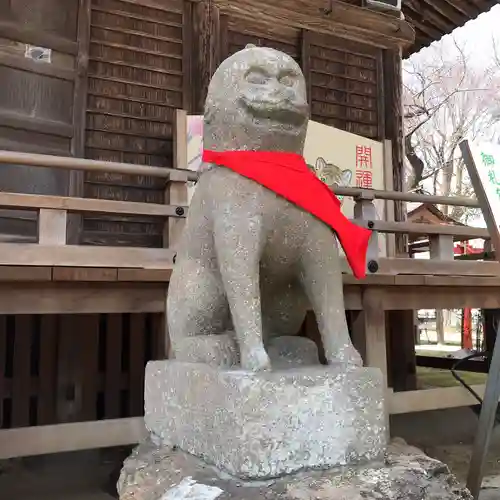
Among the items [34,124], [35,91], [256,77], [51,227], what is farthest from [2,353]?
[256,77]

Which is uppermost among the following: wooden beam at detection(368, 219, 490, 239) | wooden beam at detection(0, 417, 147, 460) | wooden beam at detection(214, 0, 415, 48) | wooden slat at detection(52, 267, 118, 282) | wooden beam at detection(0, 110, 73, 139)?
wooden beam at detection(214, 0, 415, 48)

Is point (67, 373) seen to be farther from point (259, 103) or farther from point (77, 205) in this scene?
point (259, 103)

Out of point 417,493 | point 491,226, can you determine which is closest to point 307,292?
point 417,493

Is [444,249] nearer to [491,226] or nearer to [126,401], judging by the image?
[491,226]

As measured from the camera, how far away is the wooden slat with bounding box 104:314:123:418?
522cm

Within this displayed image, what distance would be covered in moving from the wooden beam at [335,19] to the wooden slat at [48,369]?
355 cm

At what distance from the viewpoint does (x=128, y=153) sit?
5312 mm

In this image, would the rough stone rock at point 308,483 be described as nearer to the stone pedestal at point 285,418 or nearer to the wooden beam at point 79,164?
the stone pedestal at point 285,418

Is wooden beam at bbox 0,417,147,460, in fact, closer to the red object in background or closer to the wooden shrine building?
the wooden shrine building

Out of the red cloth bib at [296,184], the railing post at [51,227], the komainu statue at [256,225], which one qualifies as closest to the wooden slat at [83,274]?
the railing post at [51,227]

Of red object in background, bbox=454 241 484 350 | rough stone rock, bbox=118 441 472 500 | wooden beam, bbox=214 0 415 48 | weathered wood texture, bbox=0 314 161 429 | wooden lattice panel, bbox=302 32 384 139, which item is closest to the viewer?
rough stone rock, bbox=118 441 472 500

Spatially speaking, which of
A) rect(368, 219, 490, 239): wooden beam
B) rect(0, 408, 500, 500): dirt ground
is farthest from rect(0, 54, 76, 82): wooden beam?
rect(0, 408, 500, 500): dirt ground

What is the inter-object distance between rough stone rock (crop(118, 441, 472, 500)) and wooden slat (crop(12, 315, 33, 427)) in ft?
11.1

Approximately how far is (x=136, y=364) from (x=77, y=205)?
7.93 ft
